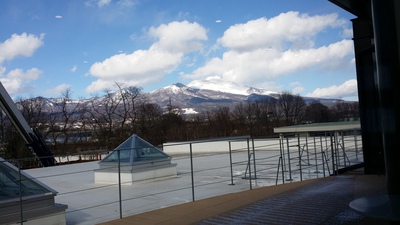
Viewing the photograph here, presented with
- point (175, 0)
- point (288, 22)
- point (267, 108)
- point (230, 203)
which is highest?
point (175, 0)

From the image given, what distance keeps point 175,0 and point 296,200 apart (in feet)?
19.3

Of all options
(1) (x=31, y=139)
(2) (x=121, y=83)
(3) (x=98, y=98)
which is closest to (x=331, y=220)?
(1) (x=31, y=139)

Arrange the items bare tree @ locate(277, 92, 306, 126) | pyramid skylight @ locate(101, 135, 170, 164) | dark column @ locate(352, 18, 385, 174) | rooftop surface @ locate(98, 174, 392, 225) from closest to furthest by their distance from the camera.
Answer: rooftop surface @ locate(98, 174, 392, 225) < dark column @ locate(352, 18, 385, 174) < pyramid skylight @ locate(101, 135, 170, 164) < bare tree @ locate(277, 92, 306, 126)

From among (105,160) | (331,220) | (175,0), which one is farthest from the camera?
(175,0)

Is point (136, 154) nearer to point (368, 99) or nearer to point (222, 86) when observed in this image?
point (368, 99)

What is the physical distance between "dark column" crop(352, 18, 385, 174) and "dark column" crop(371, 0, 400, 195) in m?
1.70

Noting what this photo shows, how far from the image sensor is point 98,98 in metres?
17.1

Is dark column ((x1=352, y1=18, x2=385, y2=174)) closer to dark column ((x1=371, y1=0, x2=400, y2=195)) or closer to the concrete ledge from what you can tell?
dark column ((x1=371, y1=0, x2=400, y2=195))

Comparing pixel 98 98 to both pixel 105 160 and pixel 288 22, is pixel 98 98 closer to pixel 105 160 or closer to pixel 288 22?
pixel 105 160

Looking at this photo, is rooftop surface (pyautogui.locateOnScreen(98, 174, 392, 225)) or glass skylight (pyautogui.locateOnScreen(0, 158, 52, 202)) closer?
rooftop surface (pyautogui.locateOnScreen(98, 174, 392, 225))

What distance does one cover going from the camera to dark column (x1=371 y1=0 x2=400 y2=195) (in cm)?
149

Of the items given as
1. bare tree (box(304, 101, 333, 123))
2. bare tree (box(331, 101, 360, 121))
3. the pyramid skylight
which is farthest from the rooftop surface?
the pyramid skylight

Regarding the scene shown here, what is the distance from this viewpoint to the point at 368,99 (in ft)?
10.5

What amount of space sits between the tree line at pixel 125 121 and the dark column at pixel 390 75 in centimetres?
538
